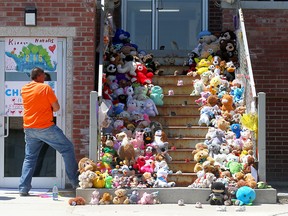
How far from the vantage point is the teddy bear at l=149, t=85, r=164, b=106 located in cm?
1220

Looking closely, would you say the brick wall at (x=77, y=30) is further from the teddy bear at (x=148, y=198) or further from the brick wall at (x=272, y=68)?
the brick wall at (x=272, y=68)

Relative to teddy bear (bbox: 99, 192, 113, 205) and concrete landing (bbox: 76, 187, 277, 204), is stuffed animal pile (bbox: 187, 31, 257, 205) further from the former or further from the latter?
teddy bear (bbox: 99, 192, 113, 205)

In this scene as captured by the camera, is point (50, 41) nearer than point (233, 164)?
No

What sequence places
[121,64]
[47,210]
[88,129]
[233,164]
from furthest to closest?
[121,64] → [88,129] → [233,164] → [47,210]

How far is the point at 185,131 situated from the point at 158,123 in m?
0.43

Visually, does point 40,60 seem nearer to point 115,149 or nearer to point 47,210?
point 115,149

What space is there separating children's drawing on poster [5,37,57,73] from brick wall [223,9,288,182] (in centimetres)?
353

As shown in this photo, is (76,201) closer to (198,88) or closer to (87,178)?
(87,178)

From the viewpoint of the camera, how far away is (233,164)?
10.8 metres

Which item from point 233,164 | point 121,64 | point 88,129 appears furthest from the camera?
point 121,64

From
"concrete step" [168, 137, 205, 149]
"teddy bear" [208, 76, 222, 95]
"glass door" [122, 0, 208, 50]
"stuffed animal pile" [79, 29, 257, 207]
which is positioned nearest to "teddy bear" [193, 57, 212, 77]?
"stuffed animal pile" [79, 29, 257, 207]

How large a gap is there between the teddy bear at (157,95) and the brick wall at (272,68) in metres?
1.83

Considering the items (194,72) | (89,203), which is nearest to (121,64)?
(194,72)

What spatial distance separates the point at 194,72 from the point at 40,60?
2.69 metres
